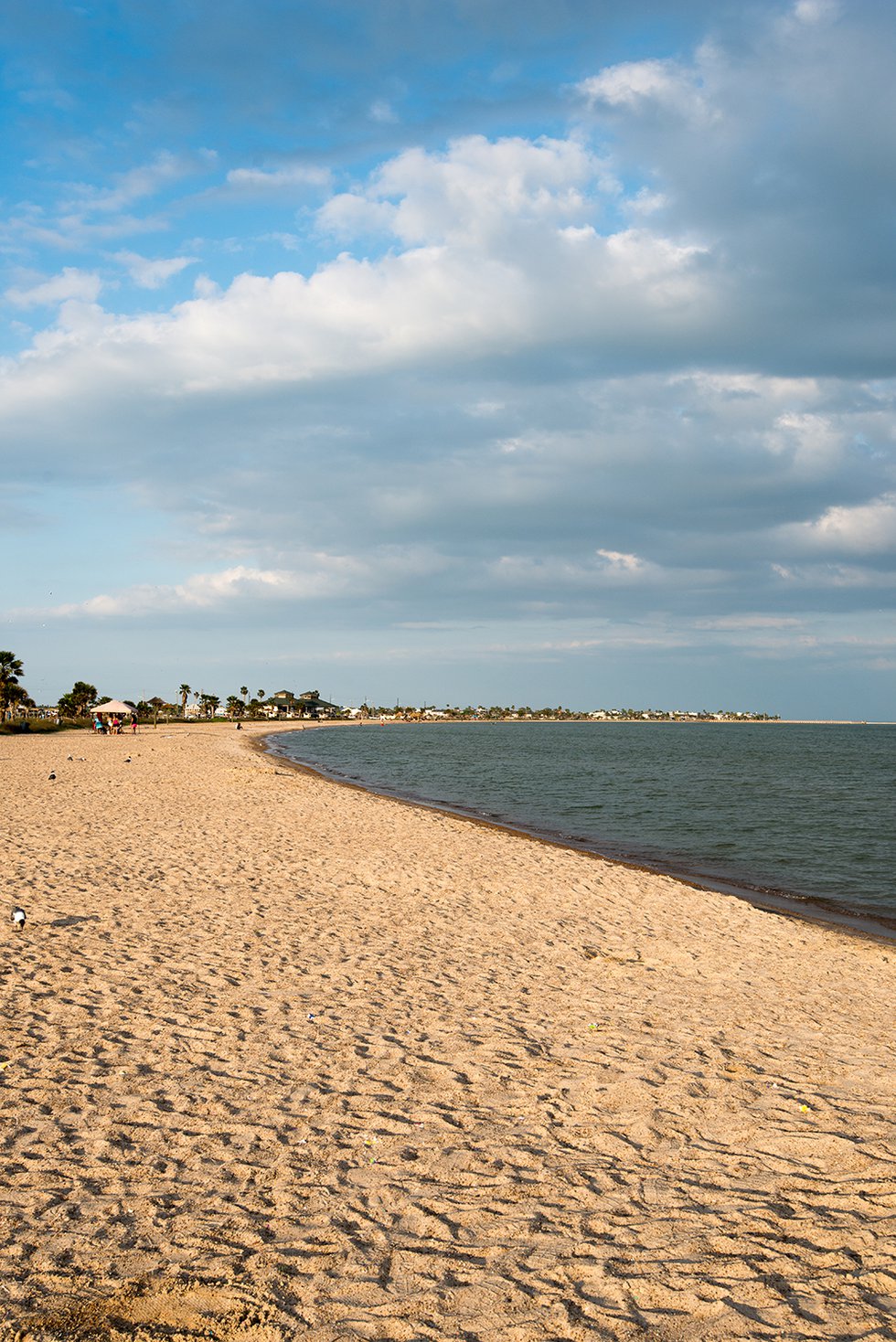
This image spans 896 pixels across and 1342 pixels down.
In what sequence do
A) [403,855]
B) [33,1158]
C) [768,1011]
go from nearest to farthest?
[33,1158], [768,1011], [403,855]

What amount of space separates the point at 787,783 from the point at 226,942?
138 ft

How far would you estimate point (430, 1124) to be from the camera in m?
5.98

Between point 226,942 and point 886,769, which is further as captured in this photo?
point 886,769

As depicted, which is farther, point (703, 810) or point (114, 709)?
point (114, 709)

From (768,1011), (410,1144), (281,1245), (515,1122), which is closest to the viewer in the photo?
(281,1245)

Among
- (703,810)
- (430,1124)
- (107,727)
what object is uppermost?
(430,1124)

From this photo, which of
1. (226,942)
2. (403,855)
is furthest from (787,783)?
(226,942)

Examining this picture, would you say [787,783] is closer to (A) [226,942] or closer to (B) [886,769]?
(B) [886,769]

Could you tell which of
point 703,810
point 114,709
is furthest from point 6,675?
point 703,810

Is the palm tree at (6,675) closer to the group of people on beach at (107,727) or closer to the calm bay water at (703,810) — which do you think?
the group of people on beach at (107,727)

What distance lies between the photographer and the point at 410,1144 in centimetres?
568

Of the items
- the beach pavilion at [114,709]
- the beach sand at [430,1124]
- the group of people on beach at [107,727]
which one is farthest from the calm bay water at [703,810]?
the beach pavilion at [114,709]

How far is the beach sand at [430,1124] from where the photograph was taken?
4.15 metres

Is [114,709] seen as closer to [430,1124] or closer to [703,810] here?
[703,810]
